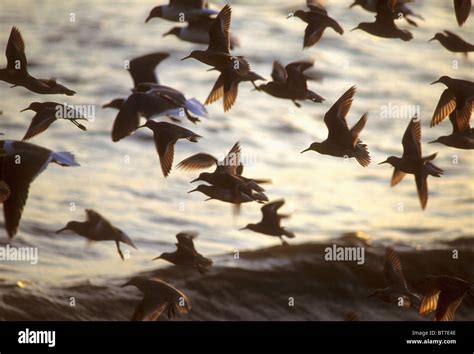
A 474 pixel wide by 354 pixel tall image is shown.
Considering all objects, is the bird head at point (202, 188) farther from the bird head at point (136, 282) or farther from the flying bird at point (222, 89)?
the bird head at point (136, 282)

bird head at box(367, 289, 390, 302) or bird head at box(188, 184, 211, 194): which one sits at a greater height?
bird head at box(188, 184, 211, 194)

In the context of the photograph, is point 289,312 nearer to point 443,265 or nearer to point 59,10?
point 443,265

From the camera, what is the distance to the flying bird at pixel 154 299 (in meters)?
4.75

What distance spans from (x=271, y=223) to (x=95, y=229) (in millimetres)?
1032

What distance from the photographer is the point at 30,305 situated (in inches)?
189

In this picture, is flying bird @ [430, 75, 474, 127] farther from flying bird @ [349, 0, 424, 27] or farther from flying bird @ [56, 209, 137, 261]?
flying bird @ [56, 209, 137, 261]

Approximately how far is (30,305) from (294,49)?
224 cm

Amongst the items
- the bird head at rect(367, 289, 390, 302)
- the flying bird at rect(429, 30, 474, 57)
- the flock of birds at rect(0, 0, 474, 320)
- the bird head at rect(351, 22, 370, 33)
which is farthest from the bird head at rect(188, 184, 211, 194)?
the flying bird at rect(429, 30, 474, 57)

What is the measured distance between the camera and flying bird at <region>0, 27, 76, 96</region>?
4.62 m

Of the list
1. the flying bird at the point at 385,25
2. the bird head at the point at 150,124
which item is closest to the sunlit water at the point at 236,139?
the flying bird at the point at 385,25

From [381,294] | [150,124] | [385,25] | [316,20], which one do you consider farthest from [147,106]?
[381,294]

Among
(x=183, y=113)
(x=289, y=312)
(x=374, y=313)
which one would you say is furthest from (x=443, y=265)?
(x=183, y=113)

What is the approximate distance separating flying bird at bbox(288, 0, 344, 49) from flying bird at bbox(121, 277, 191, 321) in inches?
68.7

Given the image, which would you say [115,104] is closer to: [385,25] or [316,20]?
[316,20]
